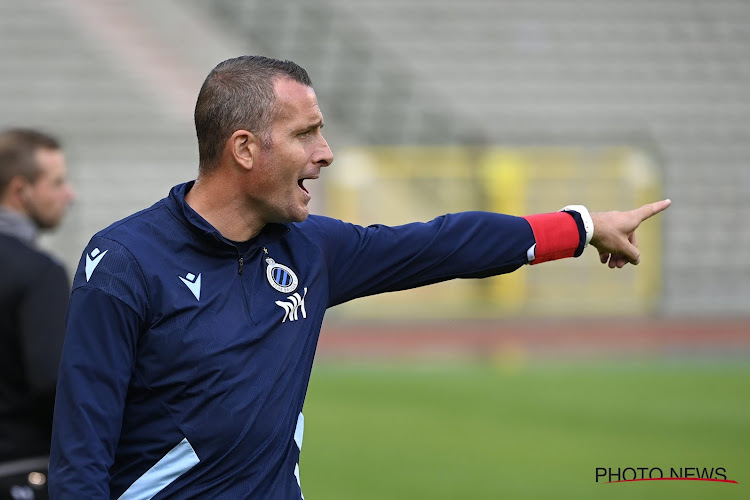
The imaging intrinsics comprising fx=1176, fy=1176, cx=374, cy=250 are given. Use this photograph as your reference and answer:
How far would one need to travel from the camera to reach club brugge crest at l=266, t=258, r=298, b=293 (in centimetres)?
301

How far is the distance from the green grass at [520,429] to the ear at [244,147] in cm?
432

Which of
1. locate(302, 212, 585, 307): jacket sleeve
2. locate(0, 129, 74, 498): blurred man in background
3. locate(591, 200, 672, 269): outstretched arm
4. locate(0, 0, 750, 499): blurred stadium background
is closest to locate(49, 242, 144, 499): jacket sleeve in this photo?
locate(302, 212, 585, 307): jacket sleeve

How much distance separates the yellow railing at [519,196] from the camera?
56.7ft

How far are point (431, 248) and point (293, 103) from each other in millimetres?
621

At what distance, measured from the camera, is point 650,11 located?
2153 centimetres

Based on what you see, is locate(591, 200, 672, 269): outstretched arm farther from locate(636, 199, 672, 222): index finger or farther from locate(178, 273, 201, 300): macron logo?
locate(178, 273, 201, 300): macron logo

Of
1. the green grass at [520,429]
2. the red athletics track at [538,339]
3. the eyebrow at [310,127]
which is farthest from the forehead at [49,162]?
the red athletics track at [538,339]

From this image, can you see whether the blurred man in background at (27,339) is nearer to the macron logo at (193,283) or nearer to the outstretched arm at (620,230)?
the macron logo at (193,283)

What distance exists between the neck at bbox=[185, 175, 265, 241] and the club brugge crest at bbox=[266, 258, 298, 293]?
0.10 meters

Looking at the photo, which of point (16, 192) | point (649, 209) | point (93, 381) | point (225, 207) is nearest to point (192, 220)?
point (225, 207)

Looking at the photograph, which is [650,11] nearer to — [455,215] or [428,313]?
[428,313]

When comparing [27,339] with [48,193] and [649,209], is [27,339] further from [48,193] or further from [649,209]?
[649,209]

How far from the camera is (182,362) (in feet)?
9.07

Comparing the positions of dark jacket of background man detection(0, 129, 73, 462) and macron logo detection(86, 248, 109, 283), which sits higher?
macron logo detection(86, 248, 109, 283)
